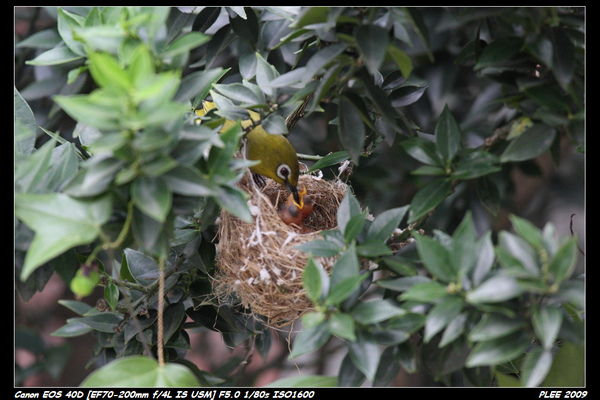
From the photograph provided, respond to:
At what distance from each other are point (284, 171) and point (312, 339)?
758 millimetres

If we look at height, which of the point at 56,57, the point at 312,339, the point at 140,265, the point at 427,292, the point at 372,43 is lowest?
the point at 140,265

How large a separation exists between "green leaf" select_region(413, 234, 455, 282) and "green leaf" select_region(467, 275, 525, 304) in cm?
7

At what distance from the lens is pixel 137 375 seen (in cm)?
96

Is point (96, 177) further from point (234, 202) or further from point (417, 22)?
point (417, 22)

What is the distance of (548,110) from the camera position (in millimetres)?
1039

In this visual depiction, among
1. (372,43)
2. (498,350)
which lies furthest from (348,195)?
(498,350)

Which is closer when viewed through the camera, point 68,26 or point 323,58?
point 323,58

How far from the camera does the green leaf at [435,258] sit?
93 centimetres

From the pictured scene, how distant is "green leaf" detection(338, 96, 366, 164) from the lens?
1.14m

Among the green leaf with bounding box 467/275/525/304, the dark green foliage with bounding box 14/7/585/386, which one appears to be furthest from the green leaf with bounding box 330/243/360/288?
the green leaf with bounding box 467/275/525/304

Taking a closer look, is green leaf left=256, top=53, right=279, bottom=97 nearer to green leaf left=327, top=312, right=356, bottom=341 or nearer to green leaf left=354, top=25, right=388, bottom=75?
green leaf left=354, top=25, right=388, bottom=75

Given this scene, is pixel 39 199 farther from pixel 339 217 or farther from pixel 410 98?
pixel 410 98
